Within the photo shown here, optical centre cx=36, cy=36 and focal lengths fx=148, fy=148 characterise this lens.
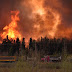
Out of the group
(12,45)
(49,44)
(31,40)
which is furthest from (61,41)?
(12,45)

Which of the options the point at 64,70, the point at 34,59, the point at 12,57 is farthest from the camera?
the point at 12,57

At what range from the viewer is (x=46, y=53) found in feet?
57.1

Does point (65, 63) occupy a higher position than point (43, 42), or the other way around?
point (43, 42)

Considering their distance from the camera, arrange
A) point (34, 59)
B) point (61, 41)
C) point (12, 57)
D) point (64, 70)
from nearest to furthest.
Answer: point (64, 70)
point (34, 59)
point (12, 57)
point (61, 41)

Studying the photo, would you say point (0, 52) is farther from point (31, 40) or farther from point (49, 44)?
point (49, 44)

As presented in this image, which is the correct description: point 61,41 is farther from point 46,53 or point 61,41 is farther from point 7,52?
point 7,52

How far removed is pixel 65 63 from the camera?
930 cm

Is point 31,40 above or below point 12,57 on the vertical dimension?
above

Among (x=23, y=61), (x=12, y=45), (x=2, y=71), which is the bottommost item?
(x=2, y=71)

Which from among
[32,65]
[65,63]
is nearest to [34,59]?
[32,65]

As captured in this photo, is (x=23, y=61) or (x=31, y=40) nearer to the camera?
(x=23, y=61)

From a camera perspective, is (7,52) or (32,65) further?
(7,52)

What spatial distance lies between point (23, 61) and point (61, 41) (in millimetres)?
9767

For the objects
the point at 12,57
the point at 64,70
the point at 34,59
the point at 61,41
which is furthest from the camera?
the point at 61,41
